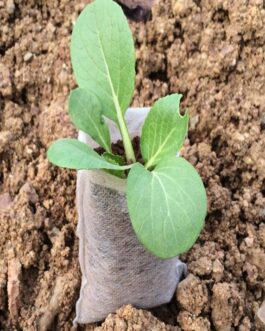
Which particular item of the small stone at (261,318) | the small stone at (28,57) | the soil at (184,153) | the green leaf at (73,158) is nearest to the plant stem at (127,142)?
the green leaf at (73,158)

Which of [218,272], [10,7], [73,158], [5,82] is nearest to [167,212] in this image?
[73,158]

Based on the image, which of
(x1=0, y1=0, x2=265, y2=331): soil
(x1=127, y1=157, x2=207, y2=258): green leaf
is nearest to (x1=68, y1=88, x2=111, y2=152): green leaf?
(x1=127, y1=157, x2=207, y2=258): green leaf

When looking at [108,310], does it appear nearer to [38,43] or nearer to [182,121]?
[182,121]

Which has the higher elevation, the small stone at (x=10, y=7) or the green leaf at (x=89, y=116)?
the small stone at (x=10, y=7)

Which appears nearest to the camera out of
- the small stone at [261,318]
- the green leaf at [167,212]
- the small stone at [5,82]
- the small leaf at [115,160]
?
the green leaf at [167,212]

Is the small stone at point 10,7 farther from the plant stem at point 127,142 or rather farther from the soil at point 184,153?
the plant stem at point 127,142

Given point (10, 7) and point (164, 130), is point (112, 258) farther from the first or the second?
point (10, 7)

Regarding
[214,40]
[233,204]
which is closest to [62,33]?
[214,40]
